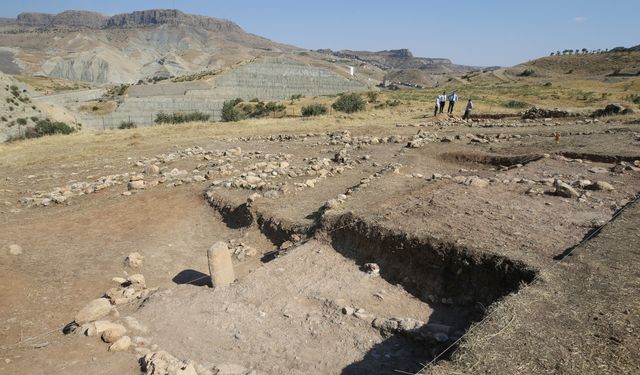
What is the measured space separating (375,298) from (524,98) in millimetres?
36023

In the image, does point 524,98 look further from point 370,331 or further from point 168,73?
point 168,73

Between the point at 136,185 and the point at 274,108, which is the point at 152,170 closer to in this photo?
the point at 136,185

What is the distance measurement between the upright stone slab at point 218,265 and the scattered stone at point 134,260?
2425 millimetres

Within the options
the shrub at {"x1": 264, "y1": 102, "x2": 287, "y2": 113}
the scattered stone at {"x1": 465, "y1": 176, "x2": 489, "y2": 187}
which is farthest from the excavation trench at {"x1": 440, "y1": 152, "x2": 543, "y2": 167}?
the shrub at {"x1": 264, "y1": 102, "x2": 287, "y2": 113}

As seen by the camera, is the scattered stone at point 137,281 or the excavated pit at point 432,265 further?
the scattered stone at point 137,281

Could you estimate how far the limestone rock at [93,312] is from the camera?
614cm

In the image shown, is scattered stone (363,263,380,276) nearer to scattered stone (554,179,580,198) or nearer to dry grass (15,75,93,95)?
scattered stone (554,179,580,198)

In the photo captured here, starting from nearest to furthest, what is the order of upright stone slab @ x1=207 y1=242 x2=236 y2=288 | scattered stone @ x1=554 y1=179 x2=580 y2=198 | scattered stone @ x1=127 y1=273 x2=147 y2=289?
upright stone slab @ x1=207 y1=242 x2=236 y2=288
scattered stone @ x1=127 y1=273 x2=147 y2=289
scattered stone @ x1=554 y1=179 x2=580 y2=198

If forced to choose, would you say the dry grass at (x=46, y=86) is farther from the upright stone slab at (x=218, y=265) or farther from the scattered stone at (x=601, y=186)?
the scattered stone at (x=601, y=186)

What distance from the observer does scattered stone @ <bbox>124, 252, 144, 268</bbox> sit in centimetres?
863

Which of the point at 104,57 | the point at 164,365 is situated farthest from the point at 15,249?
the point at 104,57

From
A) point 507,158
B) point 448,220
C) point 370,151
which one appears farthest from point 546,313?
point 370,151

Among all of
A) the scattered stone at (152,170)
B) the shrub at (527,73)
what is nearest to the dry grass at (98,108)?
the scattered stone at (152,170)

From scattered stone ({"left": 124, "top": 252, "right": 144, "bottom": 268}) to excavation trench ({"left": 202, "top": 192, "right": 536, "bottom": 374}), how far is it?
333cm
